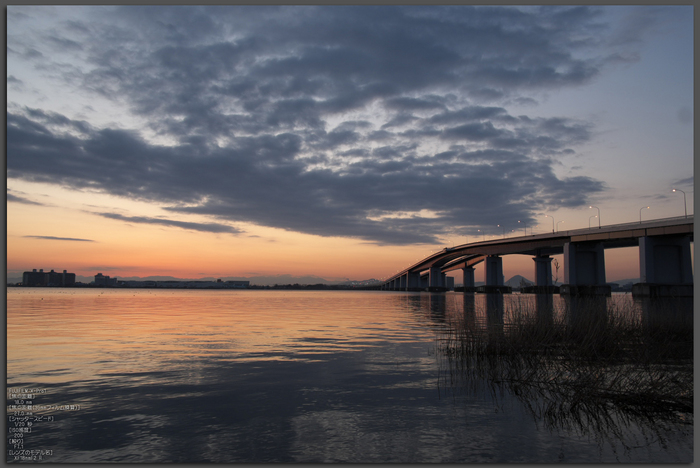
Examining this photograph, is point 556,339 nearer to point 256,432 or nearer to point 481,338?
point 481,338

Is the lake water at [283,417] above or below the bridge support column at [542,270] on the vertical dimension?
below

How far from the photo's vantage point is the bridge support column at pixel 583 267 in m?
89.8

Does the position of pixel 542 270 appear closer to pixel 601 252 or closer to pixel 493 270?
pixel 493 270

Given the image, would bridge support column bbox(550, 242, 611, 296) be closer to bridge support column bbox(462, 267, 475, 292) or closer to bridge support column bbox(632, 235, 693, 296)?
bridge support column bbox(632, 235, 693, 296)

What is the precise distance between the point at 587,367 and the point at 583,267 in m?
93.2

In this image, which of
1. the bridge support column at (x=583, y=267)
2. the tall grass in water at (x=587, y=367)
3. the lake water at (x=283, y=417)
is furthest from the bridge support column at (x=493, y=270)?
the lake water at (x=283, y=417)

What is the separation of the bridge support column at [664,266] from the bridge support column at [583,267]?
650 inches

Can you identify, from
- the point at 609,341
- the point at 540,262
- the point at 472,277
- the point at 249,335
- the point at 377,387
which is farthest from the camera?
the point at 472,277

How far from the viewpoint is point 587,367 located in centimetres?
1236

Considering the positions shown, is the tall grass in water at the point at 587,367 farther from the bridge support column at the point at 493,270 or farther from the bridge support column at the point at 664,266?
the bridge support column at the point at 493,270

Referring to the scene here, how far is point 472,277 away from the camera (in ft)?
597

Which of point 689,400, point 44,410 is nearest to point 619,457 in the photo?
point 689,400

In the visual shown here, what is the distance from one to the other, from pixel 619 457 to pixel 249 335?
19.3m

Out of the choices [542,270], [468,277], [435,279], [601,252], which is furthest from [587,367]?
[435,279]
